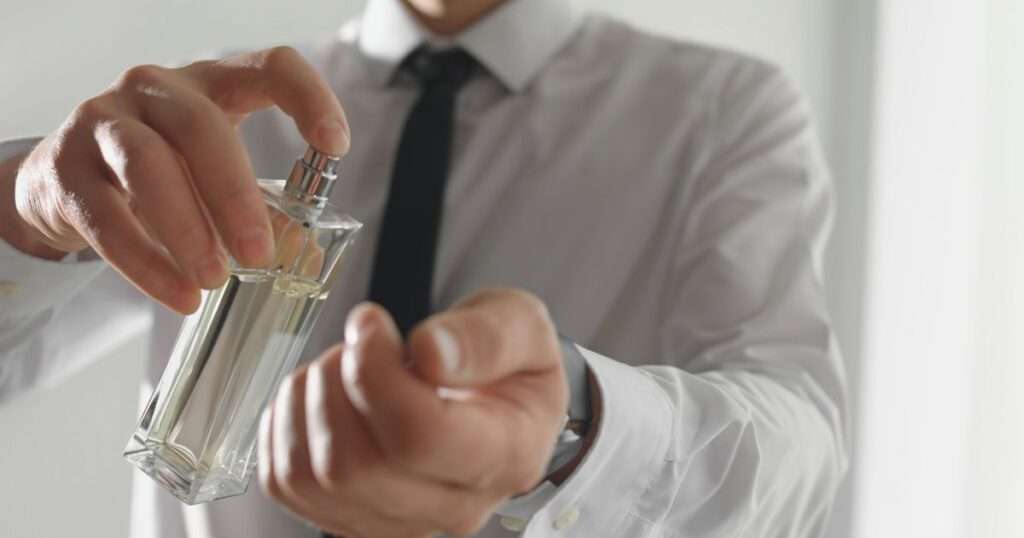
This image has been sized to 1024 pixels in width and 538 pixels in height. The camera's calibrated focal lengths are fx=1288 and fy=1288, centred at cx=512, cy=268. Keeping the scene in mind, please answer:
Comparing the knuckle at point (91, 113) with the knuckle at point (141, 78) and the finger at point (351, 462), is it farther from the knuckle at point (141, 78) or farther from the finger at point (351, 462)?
the finger at point (351, 462)

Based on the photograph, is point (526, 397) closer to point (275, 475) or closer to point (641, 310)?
point (275, 475)

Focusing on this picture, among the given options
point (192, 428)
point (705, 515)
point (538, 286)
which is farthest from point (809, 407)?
point (192, 428)

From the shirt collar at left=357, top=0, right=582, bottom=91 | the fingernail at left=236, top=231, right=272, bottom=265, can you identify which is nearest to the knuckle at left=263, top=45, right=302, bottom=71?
the fingernail at left=236, top=231, right=272, bottom=265

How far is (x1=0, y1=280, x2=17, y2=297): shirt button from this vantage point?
83cm

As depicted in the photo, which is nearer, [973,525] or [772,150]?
[772,150]

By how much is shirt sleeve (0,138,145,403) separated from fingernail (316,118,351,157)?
0.33m

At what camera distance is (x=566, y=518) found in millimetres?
600

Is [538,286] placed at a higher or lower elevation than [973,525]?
higher

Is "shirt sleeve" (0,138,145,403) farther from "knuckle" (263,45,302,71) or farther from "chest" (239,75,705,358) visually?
"knuckle" (263,45,302,71)

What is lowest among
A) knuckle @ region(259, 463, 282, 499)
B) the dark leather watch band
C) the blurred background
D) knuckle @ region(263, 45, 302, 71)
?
the blurred background

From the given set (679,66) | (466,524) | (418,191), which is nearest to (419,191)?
(418,191)

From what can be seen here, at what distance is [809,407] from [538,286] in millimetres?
272

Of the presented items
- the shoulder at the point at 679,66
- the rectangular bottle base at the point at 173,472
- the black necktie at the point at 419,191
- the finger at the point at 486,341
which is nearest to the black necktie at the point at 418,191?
the black necktie at the point at 419,191

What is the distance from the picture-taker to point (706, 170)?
1032 mm
